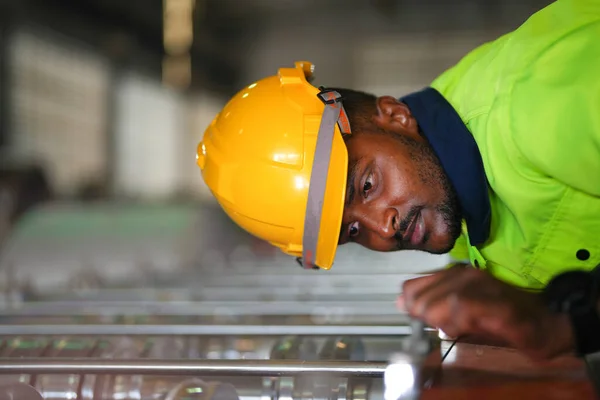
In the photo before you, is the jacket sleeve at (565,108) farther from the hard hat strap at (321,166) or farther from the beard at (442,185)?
the hard hat strap at (321,166)

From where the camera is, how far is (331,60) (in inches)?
323

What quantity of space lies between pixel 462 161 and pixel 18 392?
1015 millimetres

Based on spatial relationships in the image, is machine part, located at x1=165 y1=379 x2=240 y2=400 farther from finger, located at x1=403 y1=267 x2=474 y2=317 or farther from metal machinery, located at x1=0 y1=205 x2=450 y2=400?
finger, located at x1=403 y1=267 x2=474 y2=317

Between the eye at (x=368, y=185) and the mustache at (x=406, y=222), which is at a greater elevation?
the eye at (x=368, y=185)

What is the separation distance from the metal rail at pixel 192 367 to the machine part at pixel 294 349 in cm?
30

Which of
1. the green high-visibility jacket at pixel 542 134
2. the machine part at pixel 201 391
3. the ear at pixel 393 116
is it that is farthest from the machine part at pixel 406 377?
the ear at pixel 393 116

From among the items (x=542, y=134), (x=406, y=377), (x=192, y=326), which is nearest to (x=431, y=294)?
(x=406, y=377)

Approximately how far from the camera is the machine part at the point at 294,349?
1475 mm

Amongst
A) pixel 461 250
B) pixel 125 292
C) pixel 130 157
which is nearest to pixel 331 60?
pixel 130 157

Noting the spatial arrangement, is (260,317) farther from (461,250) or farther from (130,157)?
(130,157)

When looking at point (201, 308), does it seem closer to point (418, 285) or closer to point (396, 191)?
point (396, 191)

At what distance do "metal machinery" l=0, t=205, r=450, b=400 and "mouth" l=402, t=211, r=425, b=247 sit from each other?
8.6 inches

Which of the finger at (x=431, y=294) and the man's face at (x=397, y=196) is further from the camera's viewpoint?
the man's face at (x=397, y=196)

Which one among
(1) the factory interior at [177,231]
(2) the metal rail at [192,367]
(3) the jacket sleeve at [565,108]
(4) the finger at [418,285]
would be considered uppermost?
(3) the jacket sleeve at [565,108]
